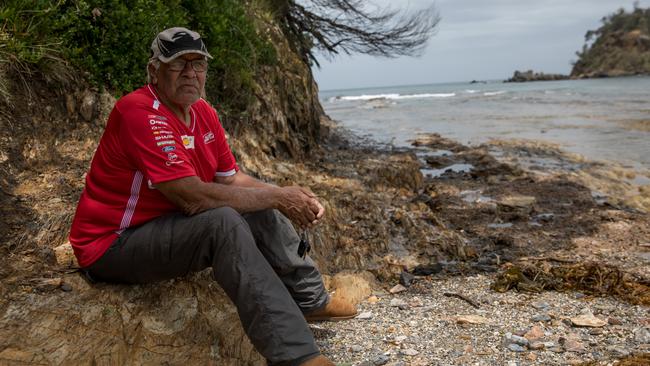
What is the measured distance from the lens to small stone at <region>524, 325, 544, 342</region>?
3.74m

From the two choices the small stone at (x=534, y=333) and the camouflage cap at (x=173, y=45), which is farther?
the small stone at (x=534, y=333)

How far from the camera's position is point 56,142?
15.2 ft

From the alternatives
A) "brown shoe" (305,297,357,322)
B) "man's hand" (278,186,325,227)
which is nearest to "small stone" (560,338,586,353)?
"brown shoe" (305,297,357,322)

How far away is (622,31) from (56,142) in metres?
93.6

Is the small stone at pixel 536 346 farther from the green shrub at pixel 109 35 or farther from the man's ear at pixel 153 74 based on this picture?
the green shrub at pixel 109 35

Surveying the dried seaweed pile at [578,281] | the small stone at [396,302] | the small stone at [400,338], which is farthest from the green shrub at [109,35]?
the dried seaweed pile at [578,281]

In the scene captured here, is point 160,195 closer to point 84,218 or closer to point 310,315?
point 84,218

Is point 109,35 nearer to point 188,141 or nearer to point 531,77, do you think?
point 188,141

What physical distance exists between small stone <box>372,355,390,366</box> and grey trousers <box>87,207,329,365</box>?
34.7 inches

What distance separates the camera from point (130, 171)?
9.70 ft

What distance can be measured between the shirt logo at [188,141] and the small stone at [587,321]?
2954 millimetres

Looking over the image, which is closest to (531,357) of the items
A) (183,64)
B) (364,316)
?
(364,316)

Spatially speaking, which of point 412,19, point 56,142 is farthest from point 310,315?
point 412,19

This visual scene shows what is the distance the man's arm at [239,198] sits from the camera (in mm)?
2896
